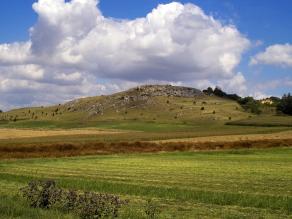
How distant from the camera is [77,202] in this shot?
15984mm

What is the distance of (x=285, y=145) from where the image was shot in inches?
2510

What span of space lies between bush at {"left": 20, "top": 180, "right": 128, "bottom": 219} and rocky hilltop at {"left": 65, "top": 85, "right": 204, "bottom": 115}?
144m

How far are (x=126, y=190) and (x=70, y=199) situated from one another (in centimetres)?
760

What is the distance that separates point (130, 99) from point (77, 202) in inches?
6188

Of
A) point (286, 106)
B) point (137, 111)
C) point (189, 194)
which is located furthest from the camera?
point (137, 111)

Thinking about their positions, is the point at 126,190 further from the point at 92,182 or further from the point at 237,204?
the point at 237,204

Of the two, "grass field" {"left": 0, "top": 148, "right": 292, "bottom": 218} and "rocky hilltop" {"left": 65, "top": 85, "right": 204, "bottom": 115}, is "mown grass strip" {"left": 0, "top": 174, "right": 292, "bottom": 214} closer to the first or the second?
"grass field" {"left": 0, "top": 148, "right": 292, "bottom": 218}

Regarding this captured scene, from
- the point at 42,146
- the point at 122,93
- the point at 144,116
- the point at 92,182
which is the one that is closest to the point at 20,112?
the point at 122,93

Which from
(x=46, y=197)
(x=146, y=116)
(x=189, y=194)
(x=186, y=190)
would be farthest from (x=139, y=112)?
(x=46, y=197)

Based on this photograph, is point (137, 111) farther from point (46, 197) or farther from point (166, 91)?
point (46, 197)

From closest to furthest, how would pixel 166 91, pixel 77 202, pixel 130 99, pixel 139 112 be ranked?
1. pixel 77 202
2. pixel 139 112
3. pixel 130 99
4. pixel 166 91

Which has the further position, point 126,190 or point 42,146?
point 42,146

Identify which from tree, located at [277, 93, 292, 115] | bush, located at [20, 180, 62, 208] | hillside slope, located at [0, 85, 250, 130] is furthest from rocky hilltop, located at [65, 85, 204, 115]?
bush, located at [20, 180, 62, 208]

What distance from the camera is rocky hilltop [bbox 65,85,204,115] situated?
166m
